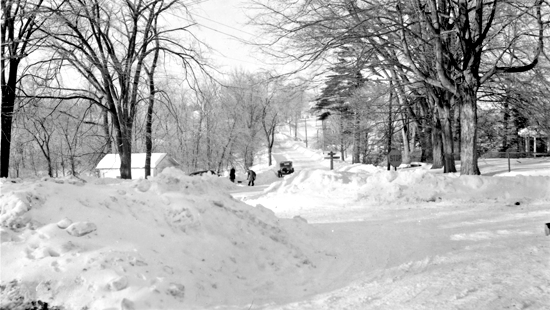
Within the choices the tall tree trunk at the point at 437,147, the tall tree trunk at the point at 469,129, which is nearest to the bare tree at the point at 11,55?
the tall tree trunk at the point at 469,129

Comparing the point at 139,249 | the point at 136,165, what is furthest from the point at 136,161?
the point at 139,249

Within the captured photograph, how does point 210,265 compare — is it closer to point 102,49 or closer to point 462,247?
point 462,247

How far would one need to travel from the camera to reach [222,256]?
4.92 meters

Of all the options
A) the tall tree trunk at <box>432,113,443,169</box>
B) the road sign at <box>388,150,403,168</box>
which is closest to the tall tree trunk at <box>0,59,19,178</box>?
the road sign at <box>388,150,403,168</box>

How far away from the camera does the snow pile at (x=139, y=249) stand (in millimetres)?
3516

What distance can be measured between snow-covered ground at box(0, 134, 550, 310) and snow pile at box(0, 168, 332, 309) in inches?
0.6

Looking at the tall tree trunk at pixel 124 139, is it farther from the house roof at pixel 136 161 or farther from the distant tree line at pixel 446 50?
the house roof at pixel 136 161

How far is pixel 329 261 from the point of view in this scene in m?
5.79

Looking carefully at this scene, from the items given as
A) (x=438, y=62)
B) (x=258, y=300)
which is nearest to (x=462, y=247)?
(x=258, y=300)

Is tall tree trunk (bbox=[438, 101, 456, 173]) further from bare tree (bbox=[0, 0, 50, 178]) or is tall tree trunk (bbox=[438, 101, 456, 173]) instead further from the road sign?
bare tree (bbox=[0, 0, 50, 178])

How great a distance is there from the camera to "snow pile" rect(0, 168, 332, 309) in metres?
3.52

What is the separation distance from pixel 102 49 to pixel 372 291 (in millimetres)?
15234

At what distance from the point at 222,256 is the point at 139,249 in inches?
42.2

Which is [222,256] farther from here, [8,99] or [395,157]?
[395,157]
